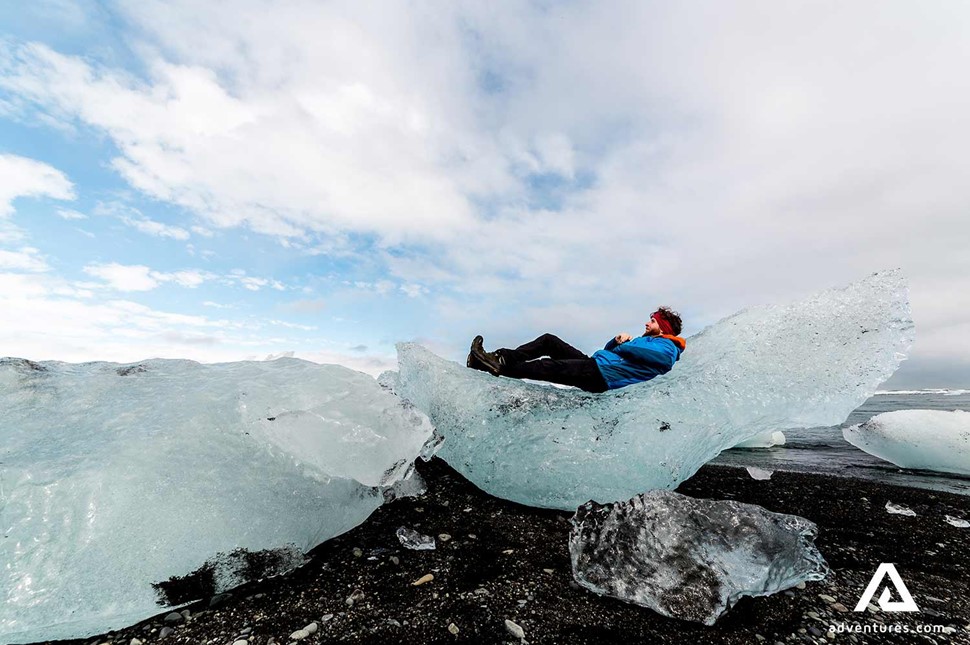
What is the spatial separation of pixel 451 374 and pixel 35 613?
3.37 meters

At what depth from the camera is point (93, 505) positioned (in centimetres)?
242

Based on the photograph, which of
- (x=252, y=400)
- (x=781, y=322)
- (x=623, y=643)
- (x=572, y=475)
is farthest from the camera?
(x=781, y=322)

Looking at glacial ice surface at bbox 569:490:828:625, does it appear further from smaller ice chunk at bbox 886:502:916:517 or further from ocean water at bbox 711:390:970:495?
ocean water at bbox 711:390:970:495

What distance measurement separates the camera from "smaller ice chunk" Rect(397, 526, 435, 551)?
3.03m

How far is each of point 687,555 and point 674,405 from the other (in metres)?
1.73

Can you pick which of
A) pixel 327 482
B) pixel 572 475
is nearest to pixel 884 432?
pixel 572 475

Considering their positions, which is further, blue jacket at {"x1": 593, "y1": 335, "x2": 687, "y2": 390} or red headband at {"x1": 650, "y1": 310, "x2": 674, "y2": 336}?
red headband at {"x1": 650, "y1": 310, "x2": 674, "y2": 336}

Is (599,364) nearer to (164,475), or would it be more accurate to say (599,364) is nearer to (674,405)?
(674,405)

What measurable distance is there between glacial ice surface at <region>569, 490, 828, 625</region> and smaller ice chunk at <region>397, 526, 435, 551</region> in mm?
983

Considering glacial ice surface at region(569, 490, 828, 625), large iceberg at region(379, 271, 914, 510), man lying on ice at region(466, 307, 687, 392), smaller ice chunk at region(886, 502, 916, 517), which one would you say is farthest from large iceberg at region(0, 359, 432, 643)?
smaller ice chunk at region(886, 502, 916, 517)

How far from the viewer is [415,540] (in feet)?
10.2

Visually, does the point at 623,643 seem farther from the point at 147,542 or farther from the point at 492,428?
the point at 147,542

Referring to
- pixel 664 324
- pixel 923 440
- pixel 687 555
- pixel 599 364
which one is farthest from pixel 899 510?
pixel 923 440

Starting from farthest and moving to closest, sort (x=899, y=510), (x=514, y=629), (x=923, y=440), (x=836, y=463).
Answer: (x=836, y=463), (x=923, y=440), (x=899, y=510), (x=514, y=629)
